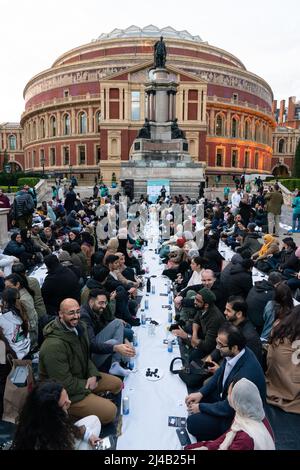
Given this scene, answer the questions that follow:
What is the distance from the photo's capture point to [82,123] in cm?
5500

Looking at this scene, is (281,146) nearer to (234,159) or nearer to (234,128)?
(234,128)

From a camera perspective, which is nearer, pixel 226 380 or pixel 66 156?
pixel 226 380

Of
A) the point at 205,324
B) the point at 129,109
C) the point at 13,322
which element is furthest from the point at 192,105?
the point at 13,322

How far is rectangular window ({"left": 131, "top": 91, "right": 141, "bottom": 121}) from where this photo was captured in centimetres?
4791

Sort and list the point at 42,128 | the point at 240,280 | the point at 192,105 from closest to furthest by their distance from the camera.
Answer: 1. the point at 240,280
2. the point at 192,105
3. the point at 42,128

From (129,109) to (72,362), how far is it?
47.5 metres

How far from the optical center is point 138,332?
21.3 feet

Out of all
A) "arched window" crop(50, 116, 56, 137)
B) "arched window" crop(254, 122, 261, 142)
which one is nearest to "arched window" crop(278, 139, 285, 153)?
"arched window" crop(254, 122, 261, 142)

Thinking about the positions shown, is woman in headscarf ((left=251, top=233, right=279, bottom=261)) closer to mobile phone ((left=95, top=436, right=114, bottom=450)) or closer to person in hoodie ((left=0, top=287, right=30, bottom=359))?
person in hoodie ((left=0, top=287, right=30, bottom=359))

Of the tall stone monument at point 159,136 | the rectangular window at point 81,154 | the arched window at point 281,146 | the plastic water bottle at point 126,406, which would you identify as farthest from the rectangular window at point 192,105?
the plastic water bottle at point 126,406

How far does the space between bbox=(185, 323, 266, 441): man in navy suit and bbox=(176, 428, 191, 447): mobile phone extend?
0.10 m

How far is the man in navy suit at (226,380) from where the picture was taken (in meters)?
3.70

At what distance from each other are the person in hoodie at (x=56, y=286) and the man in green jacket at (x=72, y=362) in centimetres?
183

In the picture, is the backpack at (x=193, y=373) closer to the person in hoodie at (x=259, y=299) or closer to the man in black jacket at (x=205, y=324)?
the man in black jacket at (x=205, y=324)
